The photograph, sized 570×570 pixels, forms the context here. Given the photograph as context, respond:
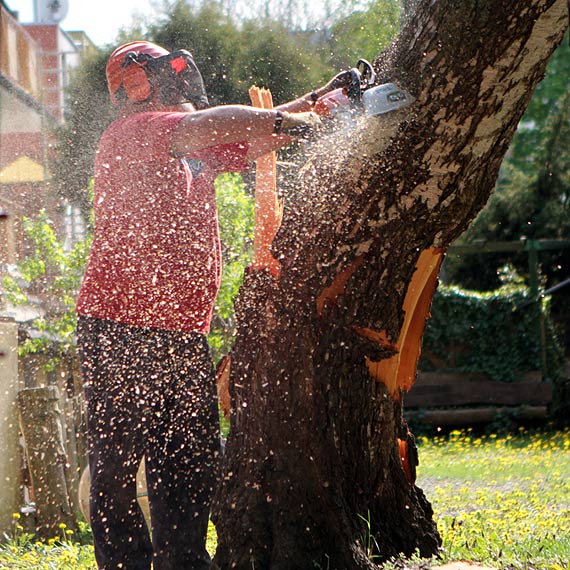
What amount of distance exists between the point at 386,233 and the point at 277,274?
1.29 feet

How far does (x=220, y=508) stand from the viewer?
122 inches

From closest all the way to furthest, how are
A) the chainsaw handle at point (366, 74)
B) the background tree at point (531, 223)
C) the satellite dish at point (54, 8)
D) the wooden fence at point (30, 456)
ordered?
the chainsaw handle at point (366, 74), the wooden fence at point (30, 456), the satellite dish at point (54, 8), the background tree at point (531, 223)

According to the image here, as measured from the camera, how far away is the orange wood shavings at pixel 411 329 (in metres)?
3.18

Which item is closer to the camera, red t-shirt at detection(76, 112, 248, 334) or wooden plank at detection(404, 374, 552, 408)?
red t-shirt at detection(76, 112, 248, 334)

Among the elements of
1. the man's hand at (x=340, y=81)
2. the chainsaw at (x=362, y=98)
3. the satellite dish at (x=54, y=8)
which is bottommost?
the chainsaw at (x=362, y=98)

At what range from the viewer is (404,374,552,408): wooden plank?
959 cm

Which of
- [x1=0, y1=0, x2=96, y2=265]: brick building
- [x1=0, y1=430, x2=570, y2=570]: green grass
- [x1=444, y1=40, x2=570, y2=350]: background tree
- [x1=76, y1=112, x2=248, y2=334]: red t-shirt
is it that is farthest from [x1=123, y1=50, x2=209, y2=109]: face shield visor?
[x1=444, y1=40, x2=570, y2=350]: background tree

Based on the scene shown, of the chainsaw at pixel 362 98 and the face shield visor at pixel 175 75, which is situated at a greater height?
the face shield visor at pixel 175 75

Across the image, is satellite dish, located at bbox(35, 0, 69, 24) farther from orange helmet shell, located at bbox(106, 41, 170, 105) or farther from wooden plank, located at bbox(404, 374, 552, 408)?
wooden plank, located at bbox(404, 374, 552, 408)

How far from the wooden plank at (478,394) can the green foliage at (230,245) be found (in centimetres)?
413

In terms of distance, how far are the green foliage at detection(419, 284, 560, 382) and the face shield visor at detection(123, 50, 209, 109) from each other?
6.81 metres

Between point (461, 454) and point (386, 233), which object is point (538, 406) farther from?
point (386, 233)

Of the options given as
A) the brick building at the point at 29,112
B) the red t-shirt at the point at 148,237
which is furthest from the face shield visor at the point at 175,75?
the brick building at the point at 29,112

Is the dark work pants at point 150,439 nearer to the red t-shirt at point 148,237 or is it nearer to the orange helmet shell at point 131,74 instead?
the red t-shirt at point 148,237
